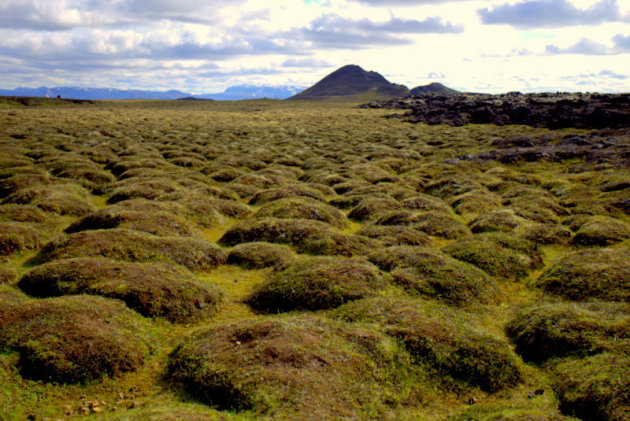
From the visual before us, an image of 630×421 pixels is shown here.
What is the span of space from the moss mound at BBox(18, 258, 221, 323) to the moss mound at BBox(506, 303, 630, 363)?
9.82m

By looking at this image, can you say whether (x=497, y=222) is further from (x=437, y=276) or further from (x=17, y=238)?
(x=17, y=238)

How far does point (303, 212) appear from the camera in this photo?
2416 cm

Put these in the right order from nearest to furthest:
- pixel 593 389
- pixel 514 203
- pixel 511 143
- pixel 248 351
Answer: pixel 593 389, pixel 248 351, pixel 514 203, pixel 511 143

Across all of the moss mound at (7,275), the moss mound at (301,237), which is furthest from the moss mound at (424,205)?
the moss mound at (7,275)

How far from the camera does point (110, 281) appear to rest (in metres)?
13.3

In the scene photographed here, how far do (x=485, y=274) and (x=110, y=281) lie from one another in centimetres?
1376

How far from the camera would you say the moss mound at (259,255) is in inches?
695

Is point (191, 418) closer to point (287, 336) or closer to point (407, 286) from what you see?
point (287, 336)

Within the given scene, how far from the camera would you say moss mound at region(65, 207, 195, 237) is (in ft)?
64.8

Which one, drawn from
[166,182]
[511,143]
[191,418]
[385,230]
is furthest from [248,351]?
[511,143]

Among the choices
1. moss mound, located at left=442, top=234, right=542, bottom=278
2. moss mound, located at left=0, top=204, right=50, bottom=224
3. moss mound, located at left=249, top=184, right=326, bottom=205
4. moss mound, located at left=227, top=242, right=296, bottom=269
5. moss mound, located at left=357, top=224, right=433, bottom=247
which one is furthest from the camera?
moss mound, located at left=249, top=184, right=326, bottom=205

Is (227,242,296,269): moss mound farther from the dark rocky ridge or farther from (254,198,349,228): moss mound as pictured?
the dark rocky ridge

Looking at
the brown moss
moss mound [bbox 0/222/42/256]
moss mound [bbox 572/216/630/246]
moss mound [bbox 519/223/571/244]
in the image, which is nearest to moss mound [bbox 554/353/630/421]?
moss mound [bbox 519/223/571/244]

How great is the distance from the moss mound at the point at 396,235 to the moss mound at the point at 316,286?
479 centimetres
